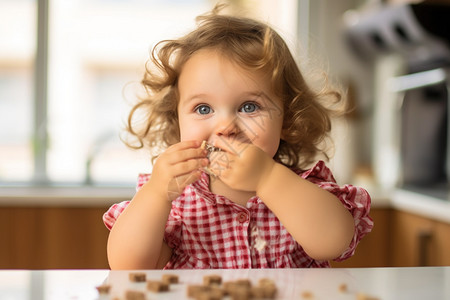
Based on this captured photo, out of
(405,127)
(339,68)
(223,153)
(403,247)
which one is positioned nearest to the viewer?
(223,153)

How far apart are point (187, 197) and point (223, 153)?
0.70 feet

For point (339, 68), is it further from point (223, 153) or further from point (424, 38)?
point (223, 153)

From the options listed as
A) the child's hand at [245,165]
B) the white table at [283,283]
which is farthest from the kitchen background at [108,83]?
the white table at [283,283]

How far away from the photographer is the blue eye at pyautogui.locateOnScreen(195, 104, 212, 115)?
38.4 inches

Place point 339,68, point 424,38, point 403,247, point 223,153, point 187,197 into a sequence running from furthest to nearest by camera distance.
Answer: point 339,68, point 403,247, point 424,38, point 187,197, point 223,153

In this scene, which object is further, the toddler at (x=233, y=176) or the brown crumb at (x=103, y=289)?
the toddler at (x=233, y=176)

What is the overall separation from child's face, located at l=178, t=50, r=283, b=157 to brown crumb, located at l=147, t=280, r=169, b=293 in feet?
1.21

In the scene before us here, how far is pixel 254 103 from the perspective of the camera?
0.98 m

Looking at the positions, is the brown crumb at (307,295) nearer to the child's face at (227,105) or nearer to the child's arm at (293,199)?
the child's arm at (293,199)

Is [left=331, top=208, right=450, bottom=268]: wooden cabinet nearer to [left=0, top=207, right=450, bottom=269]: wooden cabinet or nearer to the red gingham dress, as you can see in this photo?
[left=0, top=207, right=450, bottom=269]: wooden cabinet

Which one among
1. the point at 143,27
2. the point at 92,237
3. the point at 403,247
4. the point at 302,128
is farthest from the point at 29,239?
the point at 302,128

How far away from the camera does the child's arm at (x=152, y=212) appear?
0.90 m

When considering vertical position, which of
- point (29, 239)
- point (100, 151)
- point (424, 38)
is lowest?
point (29, 239)

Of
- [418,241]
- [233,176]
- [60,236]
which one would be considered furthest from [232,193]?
[60,236]
